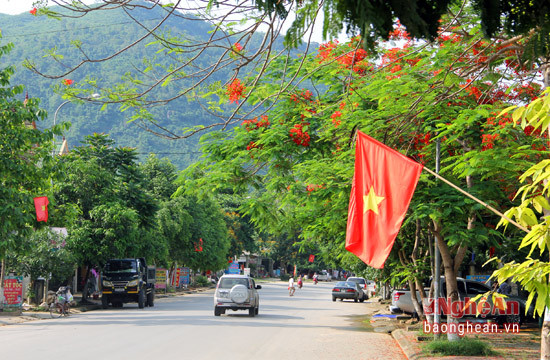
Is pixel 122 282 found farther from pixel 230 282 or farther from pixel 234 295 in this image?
pixel 234 295

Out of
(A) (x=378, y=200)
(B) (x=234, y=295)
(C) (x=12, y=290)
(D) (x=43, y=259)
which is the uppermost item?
(A) (x=378, y=200)

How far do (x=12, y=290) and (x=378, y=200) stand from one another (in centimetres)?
2197

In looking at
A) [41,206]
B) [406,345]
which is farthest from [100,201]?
[406,345]

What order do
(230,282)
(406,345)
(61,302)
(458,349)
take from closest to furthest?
1. (458,349)
2. (406,345)
3. (61,302)
4. (230,282)

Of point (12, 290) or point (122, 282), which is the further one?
point (122, 282)

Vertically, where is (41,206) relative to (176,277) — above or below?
above

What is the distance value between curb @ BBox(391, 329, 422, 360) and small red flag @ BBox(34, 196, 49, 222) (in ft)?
37.1

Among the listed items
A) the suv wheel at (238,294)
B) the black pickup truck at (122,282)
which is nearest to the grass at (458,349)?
the suv wheel at (238,294)

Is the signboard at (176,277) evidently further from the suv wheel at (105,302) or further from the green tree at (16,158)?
the green tree at (16,158)

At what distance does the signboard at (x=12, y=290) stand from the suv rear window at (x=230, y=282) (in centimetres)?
812

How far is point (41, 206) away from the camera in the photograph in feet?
67.3

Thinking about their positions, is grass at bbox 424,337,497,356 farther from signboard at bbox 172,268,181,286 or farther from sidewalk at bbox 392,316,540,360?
signboard at bbox 172,268,181,286

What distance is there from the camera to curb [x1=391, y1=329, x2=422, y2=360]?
579 inches

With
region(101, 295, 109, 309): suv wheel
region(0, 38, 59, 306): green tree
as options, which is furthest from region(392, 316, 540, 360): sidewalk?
region(101, 295, 109, 309): suv wheel
